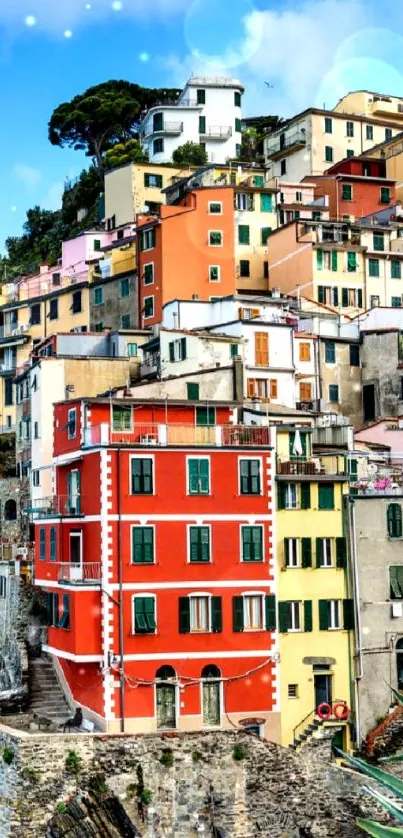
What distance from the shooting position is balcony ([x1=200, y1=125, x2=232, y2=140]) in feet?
344

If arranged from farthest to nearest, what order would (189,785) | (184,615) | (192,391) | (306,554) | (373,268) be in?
(373,268), (192,391), (306,554), (184,615), (189,785)

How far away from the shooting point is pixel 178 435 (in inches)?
1759

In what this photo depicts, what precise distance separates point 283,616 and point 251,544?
262cm

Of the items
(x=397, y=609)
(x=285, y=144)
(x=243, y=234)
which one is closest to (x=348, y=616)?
(x=397, y=609)

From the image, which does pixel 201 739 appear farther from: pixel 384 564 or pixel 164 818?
pixel 384 564

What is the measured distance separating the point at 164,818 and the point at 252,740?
149 inches

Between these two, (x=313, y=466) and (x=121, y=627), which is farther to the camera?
(x=313, y=466)

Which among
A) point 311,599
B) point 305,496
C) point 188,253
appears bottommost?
point 311,599

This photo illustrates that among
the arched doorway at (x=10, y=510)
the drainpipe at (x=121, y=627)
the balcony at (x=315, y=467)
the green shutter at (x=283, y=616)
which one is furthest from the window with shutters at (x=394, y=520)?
the arched doorway at (x=10, y=510)

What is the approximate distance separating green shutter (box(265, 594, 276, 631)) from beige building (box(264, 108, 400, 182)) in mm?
57491

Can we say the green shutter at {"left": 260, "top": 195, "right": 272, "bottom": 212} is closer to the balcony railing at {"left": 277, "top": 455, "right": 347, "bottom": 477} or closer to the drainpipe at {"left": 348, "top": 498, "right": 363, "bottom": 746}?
the balcony railing at {"left": 277, "top": 455, "right": 347, "bottom": 477}

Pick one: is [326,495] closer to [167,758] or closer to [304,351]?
[167,758]

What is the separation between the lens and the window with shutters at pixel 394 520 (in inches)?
1837

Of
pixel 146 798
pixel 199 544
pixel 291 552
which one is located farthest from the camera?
pixel 291 552
